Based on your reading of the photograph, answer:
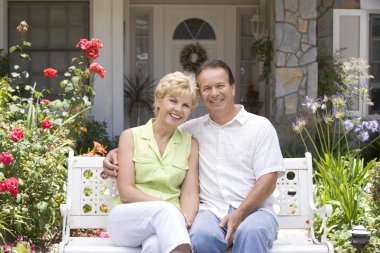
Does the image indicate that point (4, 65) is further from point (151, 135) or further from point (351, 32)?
point (151, 135)

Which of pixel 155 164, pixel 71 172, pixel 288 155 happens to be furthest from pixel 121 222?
pixel 288 155

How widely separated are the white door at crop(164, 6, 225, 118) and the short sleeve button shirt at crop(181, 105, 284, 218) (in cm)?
795

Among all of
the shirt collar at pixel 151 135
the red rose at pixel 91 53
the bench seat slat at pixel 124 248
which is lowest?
the bench seat slat at pixel 124 248

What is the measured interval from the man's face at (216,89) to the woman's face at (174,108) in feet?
0.41

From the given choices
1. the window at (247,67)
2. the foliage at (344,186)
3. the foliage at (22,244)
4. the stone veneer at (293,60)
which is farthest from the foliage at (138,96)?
the foliage at (22,244)

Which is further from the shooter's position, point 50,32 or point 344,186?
point 50,32

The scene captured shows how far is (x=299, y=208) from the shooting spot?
4496 millimetres

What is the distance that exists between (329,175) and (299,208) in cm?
152

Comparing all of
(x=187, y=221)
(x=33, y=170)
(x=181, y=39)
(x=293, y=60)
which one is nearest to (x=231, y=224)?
(x=187, y=221)

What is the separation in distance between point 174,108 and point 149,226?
2.16ft

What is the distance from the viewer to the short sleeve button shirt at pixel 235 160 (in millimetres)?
4078

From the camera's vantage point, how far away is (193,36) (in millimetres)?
12336

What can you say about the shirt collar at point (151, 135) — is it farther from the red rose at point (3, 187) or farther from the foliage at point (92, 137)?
the foliage at point (92, 137)

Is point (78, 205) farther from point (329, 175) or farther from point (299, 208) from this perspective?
point (329, 175)
